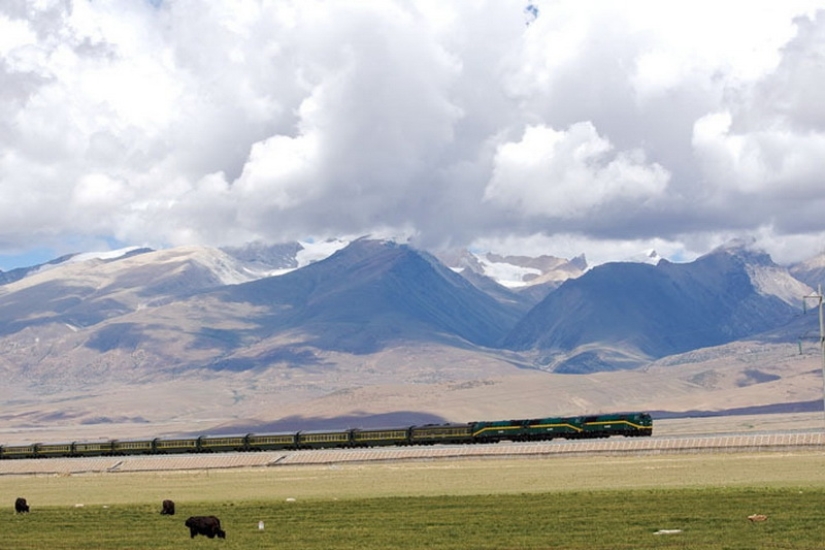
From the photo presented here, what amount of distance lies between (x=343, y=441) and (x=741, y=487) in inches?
2906

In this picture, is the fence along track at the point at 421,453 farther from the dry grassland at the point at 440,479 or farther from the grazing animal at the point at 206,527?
the grazing animal at the point at 206,527

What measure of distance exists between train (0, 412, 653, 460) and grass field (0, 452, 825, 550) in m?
21.4

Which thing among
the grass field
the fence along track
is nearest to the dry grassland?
the grass field

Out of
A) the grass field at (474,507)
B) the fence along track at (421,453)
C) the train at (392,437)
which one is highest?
the train at (392,437)

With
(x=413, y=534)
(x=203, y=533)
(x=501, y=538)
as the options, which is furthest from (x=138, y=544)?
(x=501, y=538)

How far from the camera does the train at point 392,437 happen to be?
132 meters

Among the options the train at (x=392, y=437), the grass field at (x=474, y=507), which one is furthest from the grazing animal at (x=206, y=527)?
the train at (x=392, y=437)

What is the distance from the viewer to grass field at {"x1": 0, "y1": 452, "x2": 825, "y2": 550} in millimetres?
51562

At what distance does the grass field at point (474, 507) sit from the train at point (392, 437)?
2144 cm

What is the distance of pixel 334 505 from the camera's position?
71.7 metres

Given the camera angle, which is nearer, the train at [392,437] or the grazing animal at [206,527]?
the grazing animal at [206,527]

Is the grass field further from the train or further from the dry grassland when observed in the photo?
the train

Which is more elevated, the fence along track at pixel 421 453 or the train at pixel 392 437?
the train at pixel 392 437

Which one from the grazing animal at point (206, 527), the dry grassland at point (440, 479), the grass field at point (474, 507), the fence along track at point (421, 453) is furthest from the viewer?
the fence along track at point (421, 453)
